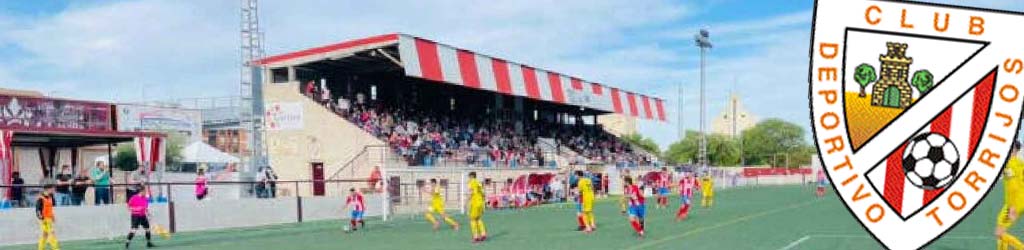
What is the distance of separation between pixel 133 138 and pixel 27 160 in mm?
4827

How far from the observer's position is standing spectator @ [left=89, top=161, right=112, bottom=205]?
23.5 meters

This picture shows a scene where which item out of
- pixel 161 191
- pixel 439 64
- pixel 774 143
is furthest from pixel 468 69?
pixel 774 143

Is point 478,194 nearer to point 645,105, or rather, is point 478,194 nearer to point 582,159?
point 582,159

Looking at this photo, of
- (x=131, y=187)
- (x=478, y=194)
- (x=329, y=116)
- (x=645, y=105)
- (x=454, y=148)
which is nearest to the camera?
(x=478, y=194)

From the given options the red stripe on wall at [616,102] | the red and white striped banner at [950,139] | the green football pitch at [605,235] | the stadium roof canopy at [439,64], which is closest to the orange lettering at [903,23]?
the red and white striped banner at [950,139]

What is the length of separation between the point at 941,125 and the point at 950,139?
0.05 metres

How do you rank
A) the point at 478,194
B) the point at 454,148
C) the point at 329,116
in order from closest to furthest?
the point at 478,194
the point at 329,116
the point at 454,148

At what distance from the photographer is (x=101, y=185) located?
901 inches

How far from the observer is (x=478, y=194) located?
18.9 metres

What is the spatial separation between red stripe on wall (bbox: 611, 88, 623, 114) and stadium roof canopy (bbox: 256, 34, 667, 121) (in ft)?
16.1

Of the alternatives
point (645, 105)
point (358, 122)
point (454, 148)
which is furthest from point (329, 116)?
point (645, 105)

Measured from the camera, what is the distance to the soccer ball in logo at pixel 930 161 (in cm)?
285

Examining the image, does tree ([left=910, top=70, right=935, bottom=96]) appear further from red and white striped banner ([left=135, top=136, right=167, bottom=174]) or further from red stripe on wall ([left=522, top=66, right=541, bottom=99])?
red stripe on wall ([left=522, top=66, right=541, bottom=99])

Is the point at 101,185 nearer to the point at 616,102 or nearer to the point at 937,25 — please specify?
the point at 937,25
